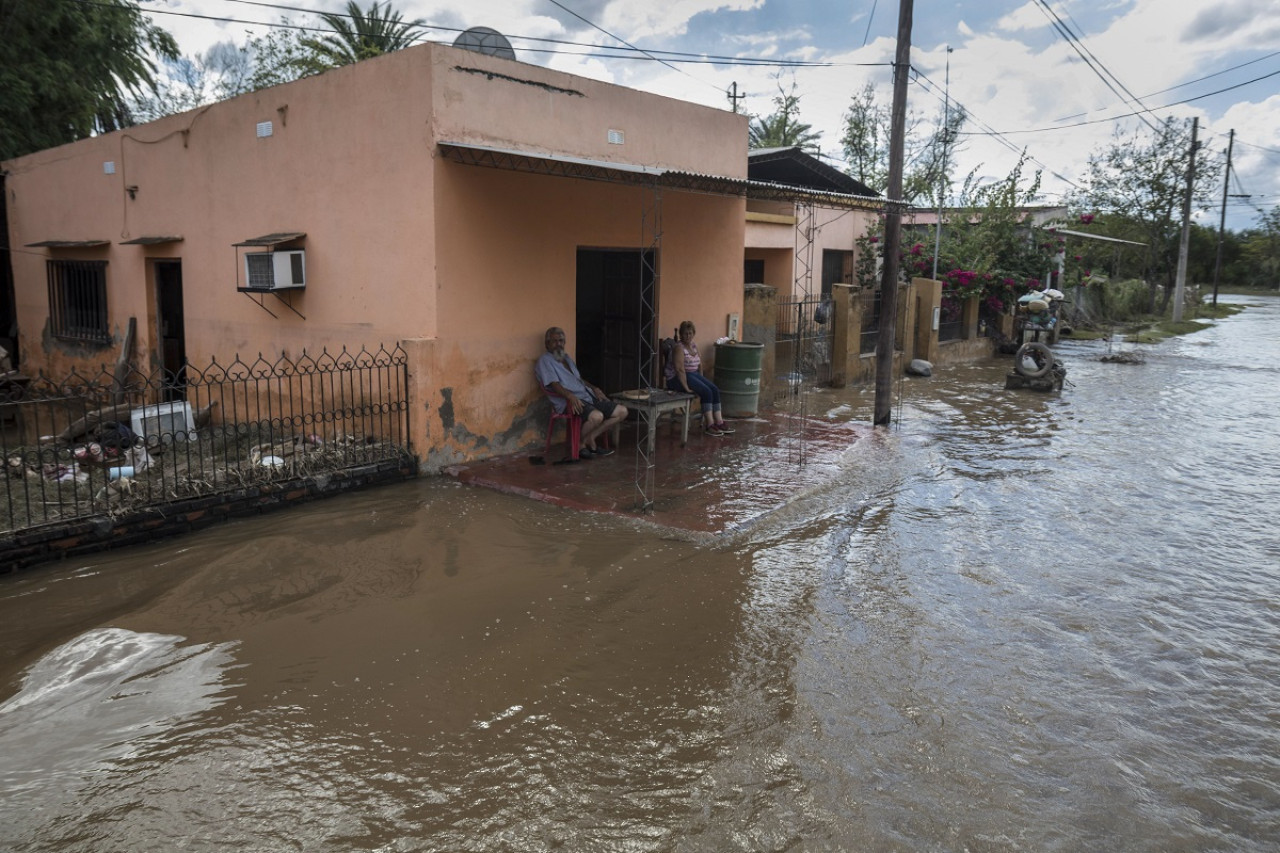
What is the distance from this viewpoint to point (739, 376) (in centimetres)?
1123

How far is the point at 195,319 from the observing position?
10734 millimetres

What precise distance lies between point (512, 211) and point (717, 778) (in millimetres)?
6356

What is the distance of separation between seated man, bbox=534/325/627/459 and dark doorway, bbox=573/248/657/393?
190 centimetres

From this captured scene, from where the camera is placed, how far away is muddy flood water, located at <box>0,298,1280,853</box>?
334 cm

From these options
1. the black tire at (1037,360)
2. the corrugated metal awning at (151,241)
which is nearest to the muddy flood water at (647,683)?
the corrugated metal awning at (151,241)

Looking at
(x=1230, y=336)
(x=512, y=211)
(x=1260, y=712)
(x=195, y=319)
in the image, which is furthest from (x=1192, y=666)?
(x=1230, y=336)

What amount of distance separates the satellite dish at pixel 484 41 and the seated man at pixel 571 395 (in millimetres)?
2952

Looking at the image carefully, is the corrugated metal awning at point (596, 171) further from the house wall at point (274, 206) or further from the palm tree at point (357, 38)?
the palm tree at point (357, 38)

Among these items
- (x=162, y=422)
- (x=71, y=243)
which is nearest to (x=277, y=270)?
(x=162, y=422)

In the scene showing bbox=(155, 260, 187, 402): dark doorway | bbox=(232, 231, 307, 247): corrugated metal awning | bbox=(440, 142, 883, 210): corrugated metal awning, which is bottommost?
bbox=(155, 260, 187, 402): dark doorway

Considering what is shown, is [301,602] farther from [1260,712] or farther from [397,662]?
[1260,712]

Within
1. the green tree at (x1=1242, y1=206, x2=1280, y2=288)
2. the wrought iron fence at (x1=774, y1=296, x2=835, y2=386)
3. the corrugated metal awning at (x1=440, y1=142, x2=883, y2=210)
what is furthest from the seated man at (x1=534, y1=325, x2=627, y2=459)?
the green tree at (x1=1242, y1=206, x2=1280, y2=288)

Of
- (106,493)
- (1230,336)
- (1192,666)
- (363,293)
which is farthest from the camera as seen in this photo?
(1230,336)

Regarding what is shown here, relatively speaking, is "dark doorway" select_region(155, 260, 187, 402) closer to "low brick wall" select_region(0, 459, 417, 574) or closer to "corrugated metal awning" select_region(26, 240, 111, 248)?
"corrugated metal awning" select_region(26, 240, 111, 248)
